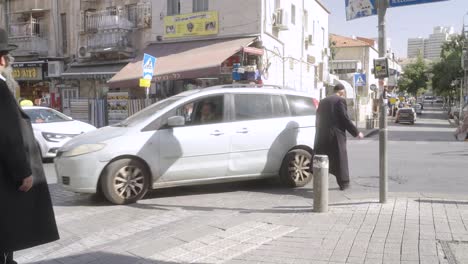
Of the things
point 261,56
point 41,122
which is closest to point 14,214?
point 41,122

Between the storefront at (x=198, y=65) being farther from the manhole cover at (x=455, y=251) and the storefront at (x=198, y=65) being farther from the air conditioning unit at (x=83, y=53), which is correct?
the manhole cover at (x=455, y=251)

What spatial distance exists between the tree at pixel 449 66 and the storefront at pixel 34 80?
4018 centimetres

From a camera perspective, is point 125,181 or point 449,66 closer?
point 125,181

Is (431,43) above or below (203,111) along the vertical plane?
above

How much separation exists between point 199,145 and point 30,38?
2045 cm

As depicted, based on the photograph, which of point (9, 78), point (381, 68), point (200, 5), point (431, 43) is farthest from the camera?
point (431, 43)

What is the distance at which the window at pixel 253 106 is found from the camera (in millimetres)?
8180

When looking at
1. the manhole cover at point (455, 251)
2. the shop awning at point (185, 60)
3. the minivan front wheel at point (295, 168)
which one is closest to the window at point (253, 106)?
the minivan front wheel at point (295, 168)

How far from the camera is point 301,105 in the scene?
878 cm

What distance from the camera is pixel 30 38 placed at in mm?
24891

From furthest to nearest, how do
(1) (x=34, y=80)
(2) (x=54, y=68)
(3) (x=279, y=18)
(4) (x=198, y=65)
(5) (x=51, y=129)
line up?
(1) (x=34, y=80)
(2) (x=54, y=68)
(3) (x=279, y=18)
(4) (x=198, y=65)
(5) (x=51, y=129)

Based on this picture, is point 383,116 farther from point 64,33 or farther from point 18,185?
point 64,33

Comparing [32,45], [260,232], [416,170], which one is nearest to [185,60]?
[32,45]

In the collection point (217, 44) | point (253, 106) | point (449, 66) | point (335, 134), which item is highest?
point (449, 66)
